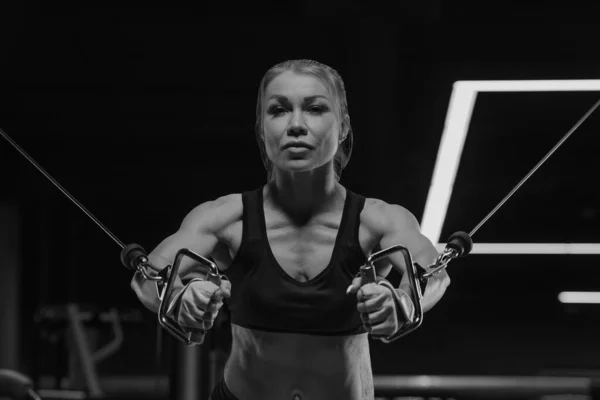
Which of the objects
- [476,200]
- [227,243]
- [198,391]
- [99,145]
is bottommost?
[198,391]

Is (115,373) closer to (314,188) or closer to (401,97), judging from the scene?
(401,97)

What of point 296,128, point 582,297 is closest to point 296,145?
point 296,128

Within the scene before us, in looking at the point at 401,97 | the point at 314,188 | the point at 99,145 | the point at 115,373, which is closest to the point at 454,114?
the point at 401,97

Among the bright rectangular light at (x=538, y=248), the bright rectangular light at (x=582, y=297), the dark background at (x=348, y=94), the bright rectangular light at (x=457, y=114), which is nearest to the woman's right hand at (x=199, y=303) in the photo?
the bright rectangular light at (x=457, y=114)

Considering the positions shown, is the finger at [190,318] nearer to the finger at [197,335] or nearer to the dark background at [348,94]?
the finger at [197,335]

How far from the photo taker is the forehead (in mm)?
1036

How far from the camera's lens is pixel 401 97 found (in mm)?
2297

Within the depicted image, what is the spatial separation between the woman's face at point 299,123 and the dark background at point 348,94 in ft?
3.45

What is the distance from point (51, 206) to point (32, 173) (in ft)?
1.79

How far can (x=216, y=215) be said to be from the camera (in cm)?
110

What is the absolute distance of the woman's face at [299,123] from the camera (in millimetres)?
1013

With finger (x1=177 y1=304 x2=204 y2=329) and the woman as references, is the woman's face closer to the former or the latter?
the woman

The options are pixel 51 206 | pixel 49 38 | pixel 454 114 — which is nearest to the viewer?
pixel 454 114

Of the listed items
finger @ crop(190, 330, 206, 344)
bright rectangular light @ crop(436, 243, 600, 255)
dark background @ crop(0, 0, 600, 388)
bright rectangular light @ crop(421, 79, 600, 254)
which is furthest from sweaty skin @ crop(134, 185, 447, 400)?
bright rectangular light @ crop(436, 243, 600, 255)
